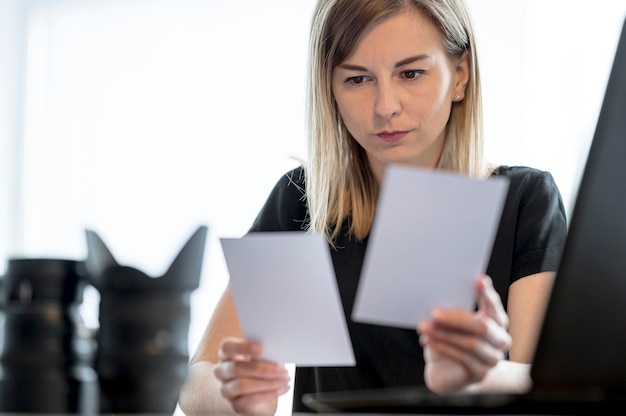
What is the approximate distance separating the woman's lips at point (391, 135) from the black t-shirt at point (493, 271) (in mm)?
243

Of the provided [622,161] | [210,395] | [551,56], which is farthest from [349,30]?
[551,56]

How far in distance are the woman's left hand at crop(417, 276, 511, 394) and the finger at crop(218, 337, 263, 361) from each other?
0.22m

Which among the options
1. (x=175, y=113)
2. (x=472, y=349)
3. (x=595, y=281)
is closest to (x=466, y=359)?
(x=472, y=349)

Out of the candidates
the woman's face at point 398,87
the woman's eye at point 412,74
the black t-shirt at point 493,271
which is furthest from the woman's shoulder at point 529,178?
the woman's eye at point 412,74

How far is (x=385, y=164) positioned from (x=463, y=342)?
74 cm

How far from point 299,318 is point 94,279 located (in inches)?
11.7

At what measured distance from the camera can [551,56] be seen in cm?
298

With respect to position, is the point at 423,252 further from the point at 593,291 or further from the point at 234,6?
the point at 234,6

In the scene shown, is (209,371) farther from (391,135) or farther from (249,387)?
(391,135)

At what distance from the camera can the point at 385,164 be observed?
5.53ft

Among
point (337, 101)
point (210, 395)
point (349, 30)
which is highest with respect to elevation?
point (349, 30)

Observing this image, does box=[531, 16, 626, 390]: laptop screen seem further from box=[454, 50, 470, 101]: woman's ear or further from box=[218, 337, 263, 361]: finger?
box=[454, 50, 470, 101]: woman's ear

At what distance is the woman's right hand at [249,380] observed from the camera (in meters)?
1.16

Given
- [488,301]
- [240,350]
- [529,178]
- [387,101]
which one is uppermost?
[387,101]
